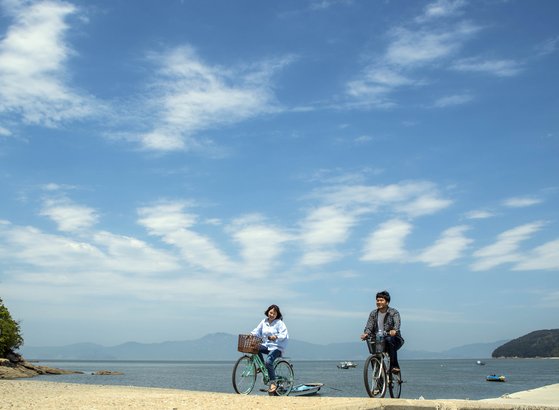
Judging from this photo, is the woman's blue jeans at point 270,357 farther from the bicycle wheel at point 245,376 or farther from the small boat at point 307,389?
the small boat at point 307,389

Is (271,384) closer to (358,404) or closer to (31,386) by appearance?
(358,404)

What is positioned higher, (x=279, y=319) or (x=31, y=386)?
(x=279, y=319)

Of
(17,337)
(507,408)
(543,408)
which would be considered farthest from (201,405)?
(17,337)

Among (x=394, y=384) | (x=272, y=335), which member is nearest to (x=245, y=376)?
(x=272, y=335)

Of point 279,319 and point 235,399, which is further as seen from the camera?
point 279,319

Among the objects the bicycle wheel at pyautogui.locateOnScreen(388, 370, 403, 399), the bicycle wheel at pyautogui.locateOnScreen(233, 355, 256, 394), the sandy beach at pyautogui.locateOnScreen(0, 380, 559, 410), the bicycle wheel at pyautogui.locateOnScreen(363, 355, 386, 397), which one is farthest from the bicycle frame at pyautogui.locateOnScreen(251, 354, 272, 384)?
the bicycle wheel at pyautogui.locateOnScreen(388, 370, 403, 399)

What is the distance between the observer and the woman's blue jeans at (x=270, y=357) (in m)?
13.1

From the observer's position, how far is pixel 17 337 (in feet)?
243

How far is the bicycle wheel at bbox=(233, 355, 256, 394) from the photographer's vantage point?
1321 cm

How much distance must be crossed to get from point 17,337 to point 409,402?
74.2 meters

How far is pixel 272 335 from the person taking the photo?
13203mm

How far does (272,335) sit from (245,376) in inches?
43.2

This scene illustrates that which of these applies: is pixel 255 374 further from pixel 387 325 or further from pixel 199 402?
pixel 199 402

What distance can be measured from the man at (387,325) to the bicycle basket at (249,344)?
233cm
